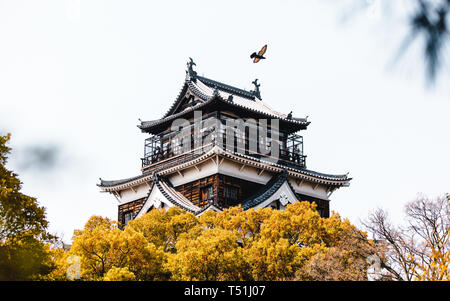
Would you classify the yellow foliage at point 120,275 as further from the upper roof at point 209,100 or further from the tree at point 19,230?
the upper roof at point 209,100

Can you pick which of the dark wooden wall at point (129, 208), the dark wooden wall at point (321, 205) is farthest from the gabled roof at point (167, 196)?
the dark wooden wall at point (321, 205)

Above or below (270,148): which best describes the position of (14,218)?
below

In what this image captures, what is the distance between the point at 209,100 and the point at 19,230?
17914 millimetres

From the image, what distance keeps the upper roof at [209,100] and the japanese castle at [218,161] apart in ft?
0.18

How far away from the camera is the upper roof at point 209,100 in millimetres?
32312

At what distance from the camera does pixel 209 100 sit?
31.0 meters

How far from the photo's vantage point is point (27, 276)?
1166 centimetres

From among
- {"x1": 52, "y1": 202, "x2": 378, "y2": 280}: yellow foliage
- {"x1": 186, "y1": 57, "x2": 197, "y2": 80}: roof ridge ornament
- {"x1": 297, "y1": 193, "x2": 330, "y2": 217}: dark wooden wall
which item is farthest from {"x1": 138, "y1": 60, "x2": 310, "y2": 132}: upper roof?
{"x1": 52, "y1": 202, "x2": 378, "y2": 280}: yellow foliage

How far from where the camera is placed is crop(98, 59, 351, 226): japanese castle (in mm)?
29266

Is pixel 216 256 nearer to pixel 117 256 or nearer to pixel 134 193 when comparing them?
pixel 117 256
